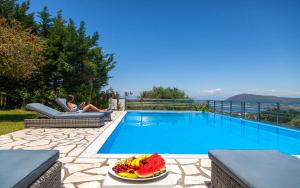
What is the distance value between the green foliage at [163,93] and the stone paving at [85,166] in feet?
59.6

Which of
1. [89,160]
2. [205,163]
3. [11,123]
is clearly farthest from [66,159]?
[11,123]

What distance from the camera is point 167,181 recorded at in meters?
2.46

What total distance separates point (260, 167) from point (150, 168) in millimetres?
1045

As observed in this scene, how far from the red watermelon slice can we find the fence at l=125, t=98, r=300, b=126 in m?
7.54

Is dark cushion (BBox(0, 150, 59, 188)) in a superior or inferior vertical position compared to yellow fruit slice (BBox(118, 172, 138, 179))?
superior

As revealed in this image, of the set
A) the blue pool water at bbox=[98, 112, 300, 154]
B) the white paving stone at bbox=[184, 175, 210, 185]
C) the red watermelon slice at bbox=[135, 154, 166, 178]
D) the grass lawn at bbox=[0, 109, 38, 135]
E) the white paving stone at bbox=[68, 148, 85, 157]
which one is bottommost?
the blue pool water at bbox=[98, 112, 300, 154]

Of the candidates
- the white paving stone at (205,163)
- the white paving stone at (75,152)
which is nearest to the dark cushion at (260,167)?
the white paving stone at (205,163)

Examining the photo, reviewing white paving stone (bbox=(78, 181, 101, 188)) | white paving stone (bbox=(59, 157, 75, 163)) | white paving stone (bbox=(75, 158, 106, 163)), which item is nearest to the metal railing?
white paving stone (bbox=(75, 158, 106, 163))

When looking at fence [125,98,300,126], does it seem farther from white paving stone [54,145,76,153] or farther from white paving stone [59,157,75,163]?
white paving stone [59,157,75,163]

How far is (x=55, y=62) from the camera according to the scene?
13547 mm

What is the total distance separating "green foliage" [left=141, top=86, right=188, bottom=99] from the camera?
77.7ft

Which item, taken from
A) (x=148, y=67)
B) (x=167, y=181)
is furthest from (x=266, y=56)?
(x=167, y=181)

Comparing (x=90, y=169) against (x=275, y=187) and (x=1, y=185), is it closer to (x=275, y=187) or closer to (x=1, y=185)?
(x=1, y=185)

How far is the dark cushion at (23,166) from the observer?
65.4 inches
